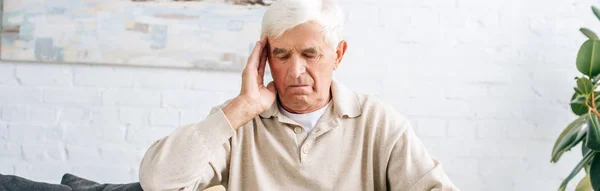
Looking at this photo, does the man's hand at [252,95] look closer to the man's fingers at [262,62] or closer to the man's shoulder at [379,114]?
the man's fingers at [262,62]

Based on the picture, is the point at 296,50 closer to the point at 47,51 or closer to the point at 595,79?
the point at 595,79

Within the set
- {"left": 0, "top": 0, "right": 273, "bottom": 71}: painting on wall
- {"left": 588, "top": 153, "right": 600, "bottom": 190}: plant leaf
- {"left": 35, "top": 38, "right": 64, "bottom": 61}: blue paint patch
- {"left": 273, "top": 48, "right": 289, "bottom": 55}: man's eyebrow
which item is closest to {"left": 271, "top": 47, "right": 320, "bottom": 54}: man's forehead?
{"left": 273, "top": 48, "right": 289, "bottom": 55}: man's eyebrow

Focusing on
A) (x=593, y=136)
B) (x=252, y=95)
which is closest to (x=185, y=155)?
(x=252, y=95)

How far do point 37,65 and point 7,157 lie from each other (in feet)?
1.30

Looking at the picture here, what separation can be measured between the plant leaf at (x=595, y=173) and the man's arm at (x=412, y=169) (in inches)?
28.8

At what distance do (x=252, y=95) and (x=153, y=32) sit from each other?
111cm

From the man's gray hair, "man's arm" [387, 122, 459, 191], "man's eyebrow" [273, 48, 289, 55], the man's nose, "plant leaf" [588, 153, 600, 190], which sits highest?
the man's gray hair

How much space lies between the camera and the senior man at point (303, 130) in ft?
5.59

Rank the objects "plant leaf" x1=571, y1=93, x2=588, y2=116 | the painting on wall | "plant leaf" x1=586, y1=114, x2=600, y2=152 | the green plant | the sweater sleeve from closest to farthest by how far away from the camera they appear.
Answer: the sweater sleeve < "plant leaf" x1=586, y1=114, x2=600, y2=152 < the green plant < "plant leaf" x1=571, y1=93, x2=588, y2=116 < the painting on wall

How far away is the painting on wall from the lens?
8.86 ft


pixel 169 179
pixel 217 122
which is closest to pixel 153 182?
pixel 169 179

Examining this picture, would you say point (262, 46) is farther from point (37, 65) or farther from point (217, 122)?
point (37, 65)

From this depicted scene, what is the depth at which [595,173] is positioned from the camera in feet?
7.20

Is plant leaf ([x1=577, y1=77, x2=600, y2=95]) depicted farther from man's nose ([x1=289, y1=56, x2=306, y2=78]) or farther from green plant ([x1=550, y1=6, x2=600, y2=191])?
man's nose ([x1=289, y1=56, x2=306, y2=78])
